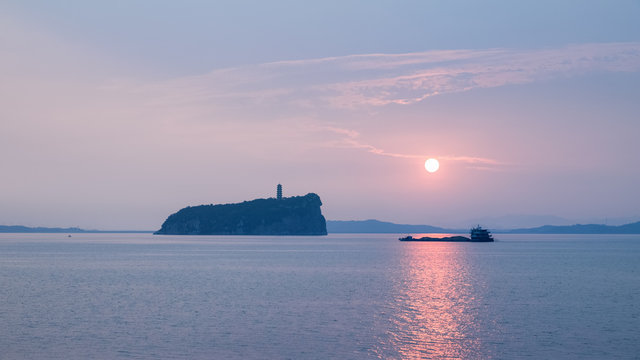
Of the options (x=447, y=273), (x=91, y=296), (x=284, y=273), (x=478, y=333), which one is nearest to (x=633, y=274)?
(x=447, y=273)

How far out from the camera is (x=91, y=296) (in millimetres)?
69312

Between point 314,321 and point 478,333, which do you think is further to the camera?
point 314,321

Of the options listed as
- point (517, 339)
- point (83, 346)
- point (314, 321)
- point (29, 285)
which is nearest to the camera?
point (83, 346)

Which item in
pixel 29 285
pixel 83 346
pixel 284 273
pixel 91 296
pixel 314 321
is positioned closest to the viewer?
pixel 83 346

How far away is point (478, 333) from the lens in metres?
46.2

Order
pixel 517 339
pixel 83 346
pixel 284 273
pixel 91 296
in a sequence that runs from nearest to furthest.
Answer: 1. pixel 83 346
2. pixel 517 339
3. pixel 91 296
4. pixel 284 273

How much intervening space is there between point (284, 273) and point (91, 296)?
43366 millimetres

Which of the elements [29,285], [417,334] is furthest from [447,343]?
[29,285]

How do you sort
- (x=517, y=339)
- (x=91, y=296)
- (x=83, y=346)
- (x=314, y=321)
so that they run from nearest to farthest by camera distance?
(x=83, y=346) → (x=517, y=339) → (x=314, y=321) → (x=91, y=296)

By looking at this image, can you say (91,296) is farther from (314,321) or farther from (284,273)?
(284,273)

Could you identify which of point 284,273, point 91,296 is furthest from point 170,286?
point 284,273

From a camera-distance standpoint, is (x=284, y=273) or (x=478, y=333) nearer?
(x=478, y=333)

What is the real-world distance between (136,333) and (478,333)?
25.4 m

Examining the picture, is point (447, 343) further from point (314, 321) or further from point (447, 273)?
point (447, 273)
